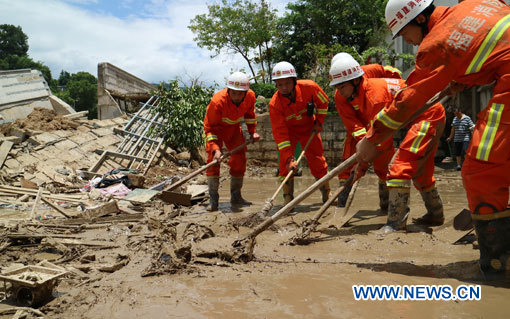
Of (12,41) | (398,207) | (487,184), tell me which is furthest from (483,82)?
(12,41)

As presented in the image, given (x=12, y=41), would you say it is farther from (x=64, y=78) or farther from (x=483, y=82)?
(x=483, y=82)

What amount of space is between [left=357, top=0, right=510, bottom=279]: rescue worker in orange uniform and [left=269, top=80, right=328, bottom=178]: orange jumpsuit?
2.75m

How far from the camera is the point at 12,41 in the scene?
43.7 meters

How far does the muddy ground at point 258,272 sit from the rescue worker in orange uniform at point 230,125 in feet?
4.34

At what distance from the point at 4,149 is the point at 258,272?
24.1 feet

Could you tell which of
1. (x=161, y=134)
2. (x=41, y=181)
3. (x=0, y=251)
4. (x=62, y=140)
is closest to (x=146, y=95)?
(x=161, y=134)

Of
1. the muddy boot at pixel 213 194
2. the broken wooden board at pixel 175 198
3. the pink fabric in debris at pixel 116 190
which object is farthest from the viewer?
the pink fabric in debris at pixel 116 190

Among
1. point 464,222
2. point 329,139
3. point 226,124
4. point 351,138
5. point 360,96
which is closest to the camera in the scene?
point 464,222

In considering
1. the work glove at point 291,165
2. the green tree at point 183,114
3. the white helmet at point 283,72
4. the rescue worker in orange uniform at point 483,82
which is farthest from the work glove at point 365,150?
the green tree at point 183,114

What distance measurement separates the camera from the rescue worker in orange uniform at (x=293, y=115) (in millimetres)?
5035

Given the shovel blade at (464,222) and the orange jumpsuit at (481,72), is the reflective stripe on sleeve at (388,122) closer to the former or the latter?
the orange jumpsuit at (481,72)

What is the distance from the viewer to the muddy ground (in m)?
2.07

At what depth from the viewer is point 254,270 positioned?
2.71m

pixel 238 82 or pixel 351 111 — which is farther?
pixel 238 82
